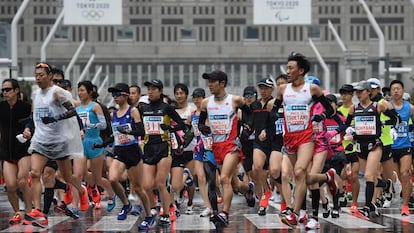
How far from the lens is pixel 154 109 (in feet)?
45.7

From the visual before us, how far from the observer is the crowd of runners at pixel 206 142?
512 inches

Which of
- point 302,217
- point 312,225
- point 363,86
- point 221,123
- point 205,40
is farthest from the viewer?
point 205,40

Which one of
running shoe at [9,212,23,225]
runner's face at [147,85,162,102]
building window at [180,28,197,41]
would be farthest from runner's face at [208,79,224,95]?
building window at [180,28,197,41]

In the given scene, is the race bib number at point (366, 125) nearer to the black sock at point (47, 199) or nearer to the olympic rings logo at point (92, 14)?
the black sock at point (47, 199)

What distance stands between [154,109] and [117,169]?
0.94m

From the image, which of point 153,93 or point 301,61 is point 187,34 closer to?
point 153,93

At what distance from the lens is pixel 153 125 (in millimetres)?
13875

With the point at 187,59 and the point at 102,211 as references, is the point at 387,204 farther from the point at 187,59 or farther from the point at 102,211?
the point at 187,59

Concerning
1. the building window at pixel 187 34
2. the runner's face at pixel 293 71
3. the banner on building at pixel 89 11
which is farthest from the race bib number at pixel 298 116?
the building window at pixel 187 34

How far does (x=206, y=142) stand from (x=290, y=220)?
194 centimetres

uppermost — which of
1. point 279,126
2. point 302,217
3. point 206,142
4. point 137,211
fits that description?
point 279,126

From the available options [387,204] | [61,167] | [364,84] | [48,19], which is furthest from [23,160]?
[48,19]

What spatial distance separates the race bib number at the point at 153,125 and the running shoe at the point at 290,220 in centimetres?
235

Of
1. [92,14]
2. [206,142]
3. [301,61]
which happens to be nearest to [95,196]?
[206,142]
